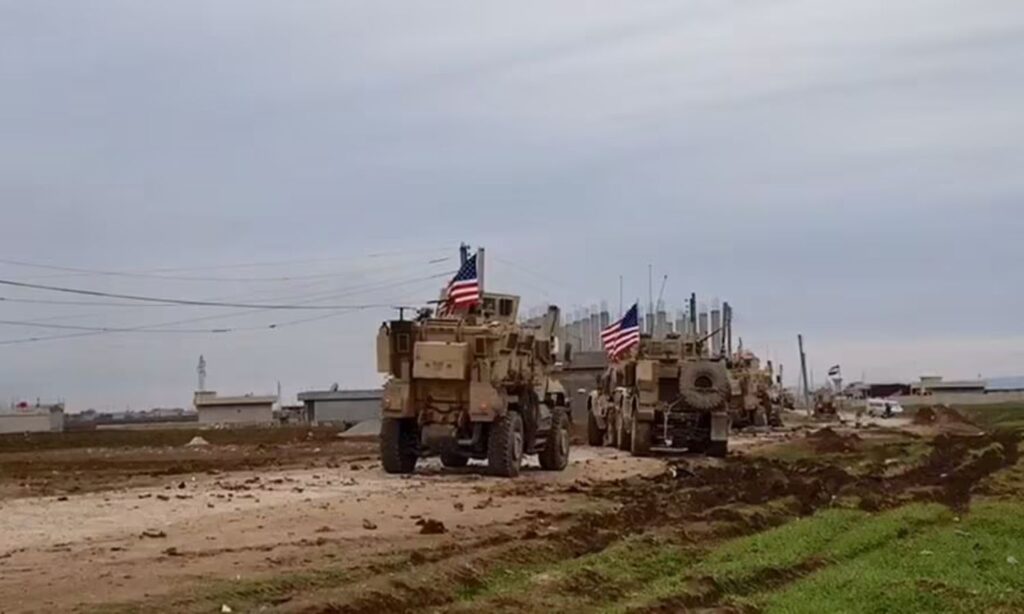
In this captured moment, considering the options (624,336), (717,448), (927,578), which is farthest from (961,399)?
(927,578)

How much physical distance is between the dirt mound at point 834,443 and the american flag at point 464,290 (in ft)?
46.6

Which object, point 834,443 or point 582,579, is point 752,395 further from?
point 582,579

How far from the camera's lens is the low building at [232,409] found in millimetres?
111750

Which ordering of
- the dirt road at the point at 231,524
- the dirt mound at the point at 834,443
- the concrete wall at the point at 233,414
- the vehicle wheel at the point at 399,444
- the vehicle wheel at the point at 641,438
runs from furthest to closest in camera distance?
the concrete wall at the point at 233,414 < the dirt mound at the point at 834,443 < the vehicle wheel at the point at 641,438 < the vehicle wheel at the point at 399,444 < the dirt road at the point at 231,524

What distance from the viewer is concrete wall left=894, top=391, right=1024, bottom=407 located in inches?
5428

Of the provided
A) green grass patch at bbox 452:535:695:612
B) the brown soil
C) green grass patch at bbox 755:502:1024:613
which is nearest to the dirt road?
the brown soil

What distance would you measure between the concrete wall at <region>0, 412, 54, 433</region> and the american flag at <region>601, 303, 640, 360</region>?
2486 inches

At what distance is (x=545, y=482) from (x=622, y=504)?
17.1ft

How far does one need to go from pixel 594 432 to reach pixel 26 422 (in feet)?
210

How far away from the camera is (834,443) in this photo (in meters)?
48.1

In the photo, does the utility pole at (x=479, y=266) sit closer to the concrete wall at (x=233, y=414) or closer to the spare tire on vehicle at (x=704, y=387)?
the spare tire on vehicle at (x=704, y=387)

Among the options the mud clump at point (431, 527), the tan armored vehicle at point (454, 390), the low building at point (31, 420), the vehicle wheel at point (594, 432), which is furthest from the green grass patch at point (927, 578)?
the low building at point (31, 420)

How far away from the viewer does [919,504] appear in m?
22.4

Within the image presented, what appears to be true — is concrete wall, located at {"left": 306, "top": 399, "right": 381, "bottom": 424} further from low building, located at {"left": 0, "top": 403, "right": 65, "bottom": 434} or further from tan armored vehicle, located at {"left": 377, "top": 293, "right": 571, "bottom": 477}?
tan armored vehicle, located at {"left": 377, "top": 293, "right": 571, "bottom": 477}
